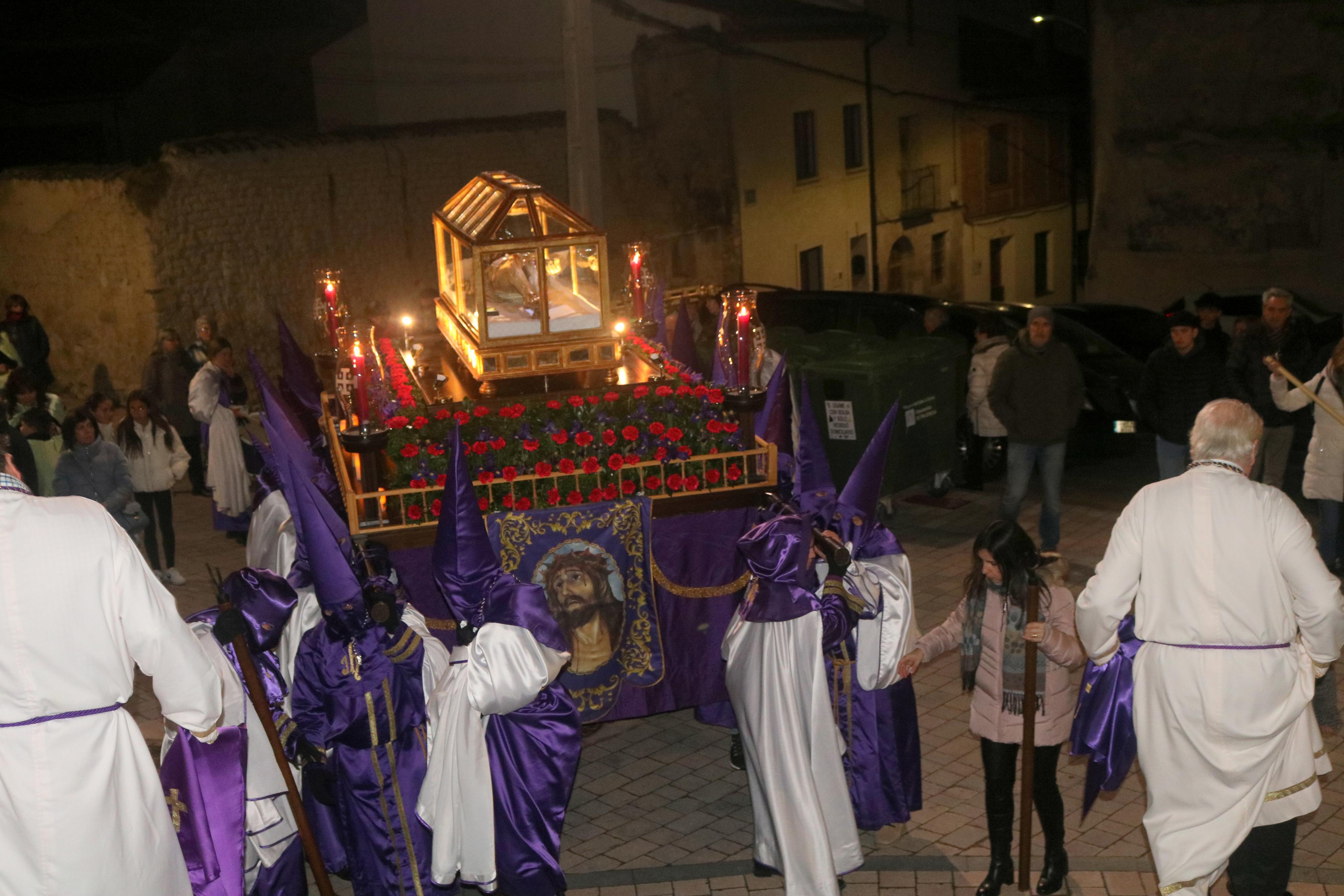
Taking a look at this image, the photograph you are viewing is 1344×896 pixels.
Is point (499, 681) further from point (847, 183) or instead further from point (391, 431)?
point (847, 183)


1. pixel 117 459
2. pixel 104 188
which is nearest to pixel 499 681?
pixel 117 459

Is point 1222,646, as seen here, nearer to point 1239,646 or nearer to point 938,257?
point 1239,646

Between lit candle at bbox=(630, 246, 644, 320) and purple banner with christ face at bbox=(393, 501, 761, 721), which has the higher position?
lit candle at bbox=(630, 246, 644, 320)

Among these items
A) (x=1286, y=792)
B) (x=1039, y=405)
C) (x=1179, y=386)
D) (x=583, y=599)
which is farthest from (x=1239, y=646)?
(x=1179, y=386)

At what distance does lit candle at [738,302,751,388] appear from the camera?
23.7 ft

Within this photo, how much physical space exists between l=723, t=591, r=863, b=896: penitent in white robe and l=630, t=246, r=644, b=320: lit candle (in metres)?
4.56

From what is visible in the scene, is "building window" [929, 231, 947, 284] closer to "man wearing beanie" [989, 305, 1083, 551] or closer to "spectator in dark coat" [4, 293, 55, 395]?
"spectator in dark coat" [4, 293, 55, 395]

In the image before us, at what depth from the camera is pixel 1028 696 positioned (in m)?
5.14

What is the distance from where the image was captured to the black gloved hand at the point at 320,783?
213 inches

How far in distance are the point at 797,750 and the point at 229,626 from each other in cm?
214

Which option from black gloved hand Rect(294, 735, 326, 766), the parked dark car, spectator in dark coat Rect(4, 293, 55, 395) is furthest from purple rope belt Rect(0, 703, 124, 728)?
the parked dark car

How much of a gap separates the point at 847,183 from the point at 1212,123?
652 cm

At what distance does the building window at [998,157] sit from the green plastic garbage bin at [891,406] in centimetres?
1846

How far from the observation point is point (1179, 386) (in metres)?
9.42
